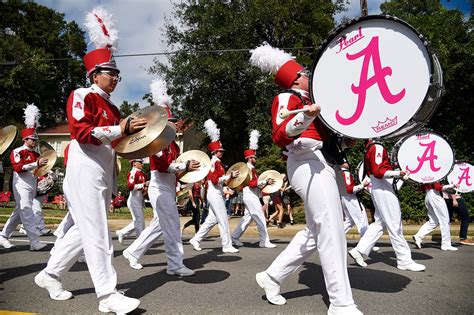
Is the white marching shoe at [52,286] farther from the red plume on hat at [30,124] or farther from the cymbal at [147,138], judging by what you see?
the red plume on hat at [30,124]

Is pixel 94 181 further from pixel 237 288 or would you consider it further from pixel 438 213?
pixel 438 213

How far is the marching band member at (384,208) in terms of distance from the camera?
5887mm

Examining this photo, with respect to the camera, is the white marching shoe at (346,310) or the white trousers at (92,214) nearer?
the white marching shoe at (346,310)

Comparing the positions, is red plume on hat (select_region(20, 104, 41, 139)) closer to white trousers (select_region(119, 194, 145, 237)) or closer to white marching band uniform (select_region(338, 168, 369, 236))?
white trousers (select_region(119, 194, 145, 237))

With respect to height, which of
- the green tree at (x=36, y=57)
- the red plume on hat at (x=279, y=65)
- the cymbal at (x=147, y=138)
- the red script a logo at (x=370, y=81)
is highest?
the green tree at (x=36, y=57)

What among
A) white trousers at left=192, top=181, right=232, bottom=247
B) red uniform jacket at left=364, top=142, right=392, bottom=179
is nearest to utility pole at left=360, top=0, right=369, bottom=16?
red uniform jacket at left=364, top=142, right=392, bottom=179

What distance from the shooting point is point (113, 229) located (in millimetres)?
Result: 12641

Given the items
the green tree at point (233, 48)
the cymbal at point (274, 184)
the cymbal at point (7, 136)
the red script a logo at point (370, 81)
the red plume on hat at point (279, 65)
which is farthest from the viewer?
the green tree at point (233, 48)

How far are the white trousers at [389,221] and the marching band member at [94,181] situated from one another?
3850 millimetres

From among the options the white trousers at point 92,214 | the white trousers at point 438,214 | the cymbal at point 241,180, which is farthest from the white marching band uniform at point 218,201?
the white trousers at point 92,214

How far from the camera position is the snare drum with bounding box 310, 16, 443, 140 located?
3008 mm

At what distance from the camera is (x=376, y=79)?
10.5ft

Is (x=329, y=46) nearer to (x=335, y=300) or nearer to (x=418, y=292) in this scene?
(x=335, y=300)

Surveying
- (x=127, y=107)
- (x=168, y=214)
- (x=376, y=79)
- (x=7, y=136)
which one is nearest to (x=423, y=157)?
(x=168, y=214)
